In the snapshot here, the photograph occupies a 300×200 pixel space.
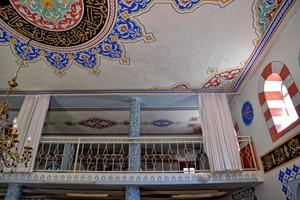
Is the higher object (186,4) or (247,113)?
(186,4)

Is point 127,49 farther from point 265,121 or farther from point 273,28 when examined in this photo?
point 265,121

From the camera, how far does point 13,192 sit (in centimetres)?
511

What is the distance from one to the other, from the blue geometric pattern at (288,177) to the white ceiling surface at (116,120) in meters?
3.66

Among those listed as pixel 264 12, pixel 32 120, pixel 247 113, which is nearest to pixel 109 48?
pixel 32 120

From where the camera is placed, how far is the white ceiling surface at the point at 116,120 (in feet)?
25.4

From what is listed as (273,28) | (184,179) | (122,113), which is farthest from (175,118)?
(273,28)

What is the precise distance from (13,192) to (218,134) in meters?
4.91

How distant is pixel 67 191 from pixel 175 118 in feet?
13.6

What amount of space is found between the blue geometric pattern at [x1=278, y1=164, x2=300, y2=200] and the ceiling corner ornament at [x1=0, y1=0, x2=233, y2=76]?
316 cm

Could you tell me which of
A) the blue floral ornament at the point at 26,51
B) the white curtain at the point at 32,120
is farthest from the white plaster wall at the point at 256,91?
the white curtain at the point at 32,120

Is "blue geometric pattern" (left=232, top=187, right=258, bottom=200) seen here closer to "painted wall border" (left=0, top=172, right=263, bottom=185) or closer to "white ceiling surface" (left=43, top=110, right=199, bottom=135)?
"painted wall border" (left=0, top=172, right=263, bottom=185)

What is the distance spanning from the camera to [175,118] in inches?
319

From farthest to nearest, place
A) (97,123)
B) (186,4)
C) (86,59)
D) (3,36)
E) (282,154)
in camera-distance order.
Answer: (97,123)
(86,59)
(3,36)
(282,154)
(186,4)

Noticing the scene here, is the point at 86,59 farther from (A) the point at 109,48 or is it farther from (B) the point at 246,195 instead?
(B) the point at 246,195
